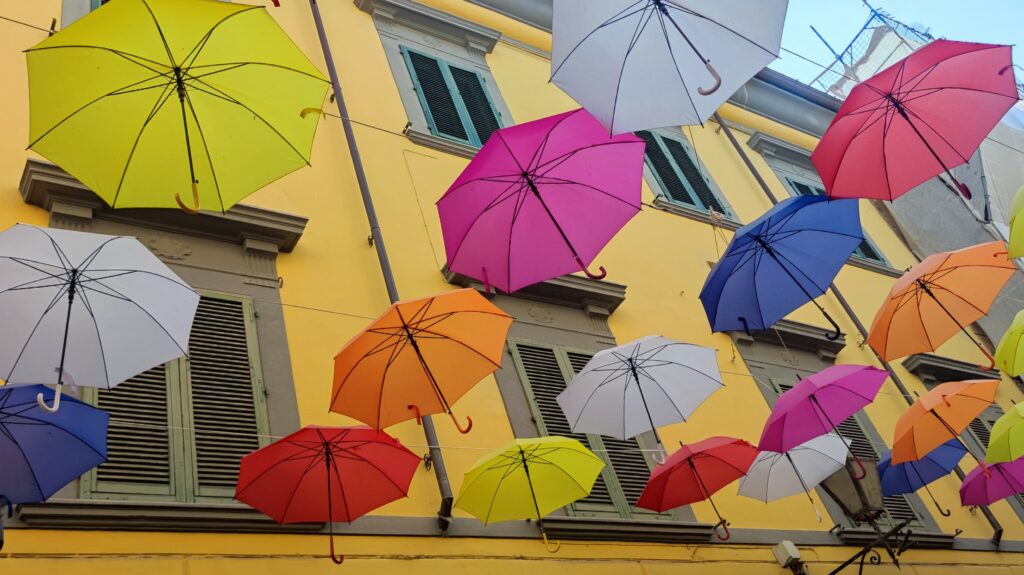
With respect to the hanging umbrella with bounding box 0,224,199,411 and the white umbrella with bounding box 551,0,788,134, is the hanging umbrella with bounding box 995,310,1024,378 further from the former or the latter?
the hanging umbrella with bounding box 0,224,199,411

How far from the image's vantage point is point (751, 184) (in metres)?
12.7

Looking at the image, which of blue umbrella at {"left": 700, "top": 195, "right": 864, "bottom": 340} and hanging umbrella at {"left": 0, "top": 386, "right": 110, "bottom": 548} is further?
blue umbrella at {"left": 700, "top": 195, "right": 864, "bottom": 340}

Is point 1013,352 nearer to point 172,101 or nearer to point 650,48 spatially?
point 650,48

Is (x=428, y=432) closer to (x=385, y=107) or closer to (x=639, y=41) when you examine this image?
(x=639, y=41)

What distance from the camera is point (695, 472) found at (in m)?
6.75

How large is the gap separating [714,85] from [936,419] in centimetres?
379

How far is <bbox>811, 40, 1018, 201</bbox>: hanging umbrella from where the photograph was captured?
587cm

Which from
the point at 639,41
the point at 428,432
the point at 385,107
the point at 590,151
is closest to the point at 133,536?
the point at 428,432

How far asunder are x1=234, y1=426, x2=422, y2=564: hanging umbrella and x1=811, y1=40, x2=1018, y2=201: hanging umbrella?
346 cm

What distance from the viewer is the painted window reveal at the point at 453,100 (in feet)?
31.9

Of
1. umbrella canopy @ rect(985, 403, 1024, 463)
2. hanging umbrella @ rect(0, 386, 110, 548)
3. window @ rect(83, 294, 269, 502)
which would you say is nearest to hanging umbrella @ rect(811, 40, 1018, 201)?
umbrella canopy @ rect(985, 403, 1024, 463)

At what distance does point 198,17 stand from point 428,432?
3.29 m

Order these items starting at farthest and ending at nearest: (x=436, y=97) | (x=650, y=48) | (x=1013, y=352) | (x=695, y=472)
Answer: (x=436, y=97), (x=1013, y=352), (x=695, y=472), (x=650, y=48)

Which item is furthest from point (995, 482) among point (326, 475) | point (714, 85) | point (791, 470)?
point (326, 475)
